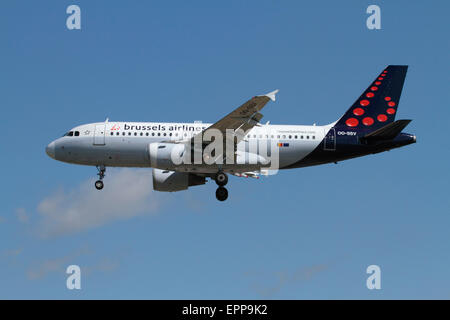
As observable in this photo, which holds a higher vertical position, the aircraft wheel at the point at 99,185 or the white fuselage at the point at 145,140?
the white fuselage at the point at 145,140

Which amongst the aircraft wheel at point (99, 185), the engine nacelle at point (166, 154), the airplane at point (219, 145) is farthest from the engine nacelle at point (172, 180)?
the engine nacelle at point (166, 154)

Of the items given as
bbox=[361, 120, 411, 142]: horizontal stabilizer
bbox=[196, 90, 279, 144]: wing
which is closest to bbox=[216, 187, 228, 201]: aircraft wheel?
bbox=[196, 90, 279, 144]: wing

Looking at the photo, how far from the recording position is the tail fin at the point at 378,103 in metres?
54.3

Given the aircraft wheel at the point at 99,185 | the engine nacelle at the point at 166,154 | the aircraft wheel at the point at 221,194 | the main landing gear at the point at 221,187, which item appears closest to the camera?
the engine nacelle at the point at 166,154

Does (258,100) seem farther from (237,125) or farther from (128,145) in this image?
(128,145)

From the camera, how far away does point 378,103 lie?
56.0 m

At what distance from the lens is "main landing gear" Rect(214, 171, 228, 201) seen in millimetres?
51778

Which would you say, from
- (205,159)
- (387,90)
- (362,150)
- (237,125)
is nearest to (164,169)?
(205,159)

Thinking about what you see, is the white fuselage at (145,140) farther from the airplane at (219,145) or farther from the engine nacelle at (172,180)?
the engine nacelle at (172,180)

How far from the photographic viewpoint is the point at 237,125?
4838 centimetres

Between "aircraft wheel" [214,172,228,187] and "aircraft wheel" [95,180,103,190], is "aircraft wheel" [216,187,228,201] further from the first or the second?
"aircraft wheel" [95,180,103,190]

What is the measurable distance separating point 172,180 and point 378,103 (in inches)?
618

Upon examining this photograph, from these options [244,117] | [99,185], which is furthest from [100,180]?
[244,117]

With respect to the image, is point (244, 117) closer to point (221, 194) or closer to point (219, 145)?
point (219, 145)
